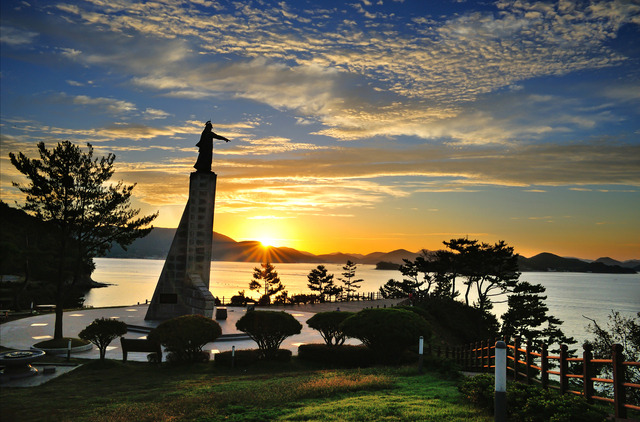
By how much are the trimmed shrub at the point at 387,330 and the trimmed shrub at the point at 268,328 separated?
2452 millimetres

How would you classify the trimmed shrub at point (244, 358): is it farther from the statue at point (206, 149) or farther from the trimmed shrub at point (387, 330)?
the statue at point (206, 149)

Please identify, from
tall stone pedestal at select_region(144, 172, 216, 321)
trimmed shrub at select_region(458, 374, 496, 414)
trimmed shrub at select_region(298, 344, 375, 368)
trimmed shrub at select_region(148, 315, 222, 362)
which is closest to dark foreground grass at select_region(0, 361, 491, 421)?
trimmed shrub at select_region(458, 374, 496, 414)

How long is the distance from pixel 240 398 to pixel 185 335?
7753mm

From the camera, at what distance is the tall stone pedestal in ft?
96.8

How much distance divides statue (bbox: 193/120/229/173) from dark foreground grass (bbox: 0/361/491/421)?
55.1 feet

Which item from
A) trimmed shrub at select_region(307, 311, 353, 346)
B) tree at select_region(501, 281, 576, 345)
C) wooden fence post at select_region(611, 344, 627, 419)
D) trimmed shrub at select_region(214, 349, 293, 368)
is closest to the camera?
wooden fence post at select_region(611, 344, 627, 419)

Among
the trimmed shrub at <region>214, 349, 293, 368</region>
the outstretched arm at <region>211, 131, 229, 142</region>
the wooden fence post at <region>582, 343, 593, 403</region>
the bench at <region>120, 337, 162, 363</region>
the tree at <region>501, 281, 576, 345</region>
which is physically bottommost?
the tree at <region>501, 281, 576, 345</region>

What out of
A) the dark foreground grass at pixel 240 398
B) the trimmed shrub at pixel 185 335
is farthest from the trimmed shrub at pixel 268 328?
the dark foreground grass at pixel 240 398

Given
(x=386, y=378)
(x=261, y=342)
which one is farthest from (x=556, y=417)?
(x=261, y=342)

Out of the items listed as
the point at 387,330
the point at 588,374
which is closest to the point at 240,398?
the point at 588,374

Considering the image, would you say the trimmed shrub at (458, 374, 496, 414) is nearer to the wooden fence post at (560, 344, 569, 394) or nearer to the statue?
the wooden fence post at (560, 344, 569, 394)

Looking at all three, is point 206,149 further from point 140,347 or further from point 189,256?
point 140,347

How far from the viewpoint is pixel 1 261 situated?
26.1ft

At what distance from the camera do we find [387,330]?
18.5 metres
